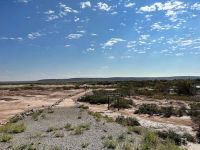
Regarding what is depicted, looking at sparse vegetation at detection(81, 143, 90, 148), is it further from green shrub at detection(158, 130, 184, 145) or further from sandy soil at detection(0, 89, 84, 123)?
sandy soil at detection(0, 89, 84, 123)

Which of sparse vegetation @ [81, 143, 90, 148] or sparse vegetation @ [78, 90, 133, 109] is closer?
sparse vegetation @ [81, 143, 90, 148]

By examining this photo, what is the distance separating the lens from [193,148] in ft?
60.7

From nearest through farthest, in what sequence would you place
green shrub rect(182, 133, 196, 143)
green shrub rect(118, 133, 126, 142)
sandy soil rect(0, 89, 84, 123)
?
green shrub rect(118, 133, 126, 142) → green shrub rect(182, 133, 196, 143) → sandy soil rect(0, 89, 84, 123)

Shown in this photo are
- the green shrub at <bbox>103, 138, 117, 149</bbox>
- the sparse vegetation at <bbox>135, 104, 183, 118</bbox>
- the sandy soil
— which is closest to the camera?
the green shrub at <bbox>103, 138, 117, 149</bbox>

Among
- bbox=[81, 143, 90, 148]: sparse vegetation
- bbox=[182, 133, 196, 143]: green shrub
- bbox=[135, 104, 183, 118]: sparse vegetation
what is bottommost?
bbox=[182, 133, 196, 143]: green shrub

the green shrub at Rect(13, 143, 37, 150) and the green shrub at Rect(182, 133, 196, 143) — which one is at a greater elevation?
the green shrub at Rect(13, 143, 37, 150)

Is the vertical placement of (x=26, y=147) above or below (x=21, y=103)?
above

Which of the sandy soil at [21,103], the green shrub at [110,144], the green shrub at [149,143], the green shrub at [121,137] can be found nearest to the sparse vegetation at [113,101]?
the sandy soil at [21,103]

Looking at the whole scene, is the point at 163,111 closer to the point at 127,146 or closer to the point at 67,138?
the point at 67,138

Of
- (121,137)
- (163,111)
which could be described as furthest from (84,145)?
(163,111)

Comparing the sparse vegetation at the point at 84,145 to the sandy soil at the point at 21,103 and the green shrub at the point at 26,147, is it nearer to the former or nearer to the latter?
the green shrub at the point at 26,147

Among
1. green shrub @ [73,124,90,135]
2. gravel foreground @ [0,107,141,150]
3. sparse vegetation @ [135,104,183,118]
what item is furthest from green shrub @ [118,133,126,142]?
sparse vegetation @ [135,104,183,118]

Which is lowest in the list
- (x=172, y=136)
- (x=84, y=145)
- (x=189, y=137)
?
(x=189, y=137)

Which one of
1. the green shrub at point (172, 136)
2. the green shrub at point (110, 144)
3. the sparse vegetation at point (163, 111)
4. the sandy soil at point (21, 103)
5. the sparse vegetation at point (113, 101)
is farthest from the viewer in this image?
the sparse vegetation at point (113, 101)
